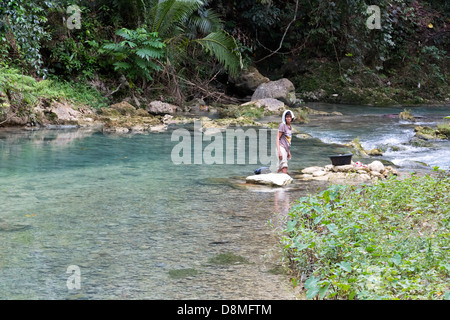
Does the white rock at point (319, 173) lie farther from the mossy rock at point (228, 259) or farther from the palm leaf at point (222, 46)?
the palm leaf at point (222, 46)

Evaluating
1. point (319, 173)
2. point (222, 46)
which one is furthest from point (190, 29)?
point (319, 173)

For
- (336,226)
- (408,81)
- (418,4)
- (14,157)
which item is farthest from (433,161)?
(418,4)

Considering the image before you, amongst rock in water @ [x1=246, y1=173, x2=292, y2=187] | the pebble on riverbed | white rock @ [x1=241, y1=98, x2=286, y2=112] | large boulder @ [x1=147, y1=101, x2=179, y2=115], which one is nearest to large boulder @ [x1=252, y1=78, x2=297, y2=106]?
white rock @ [x1=241, y1=98, x2=286, y2=112]

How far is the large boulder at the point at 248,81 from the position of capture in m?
20.5

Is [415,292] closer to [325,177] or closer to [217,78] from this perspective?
[325,177]

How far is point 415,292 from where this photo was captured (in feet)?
10.3

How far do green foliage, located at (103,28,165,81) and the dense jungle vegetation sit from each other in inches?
1.5

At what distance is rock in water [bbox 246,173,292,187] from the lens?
758 centimetres

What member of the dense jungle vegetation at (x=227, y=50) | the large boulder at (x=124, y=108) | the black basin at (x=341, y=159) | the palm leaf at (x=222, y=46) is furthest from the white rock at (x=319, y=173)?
the palm leaf at (x=222, y=46)

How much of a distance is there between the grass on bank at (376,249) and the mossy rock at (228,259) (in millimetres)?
396

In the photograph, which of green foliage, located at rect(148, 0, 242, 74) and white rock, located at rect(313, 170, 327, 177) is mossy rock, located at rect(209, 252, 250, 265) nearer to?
white rock, located at rect(313, 170, 327, 177)

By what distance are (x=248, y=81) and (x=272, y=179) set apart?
530 inches
